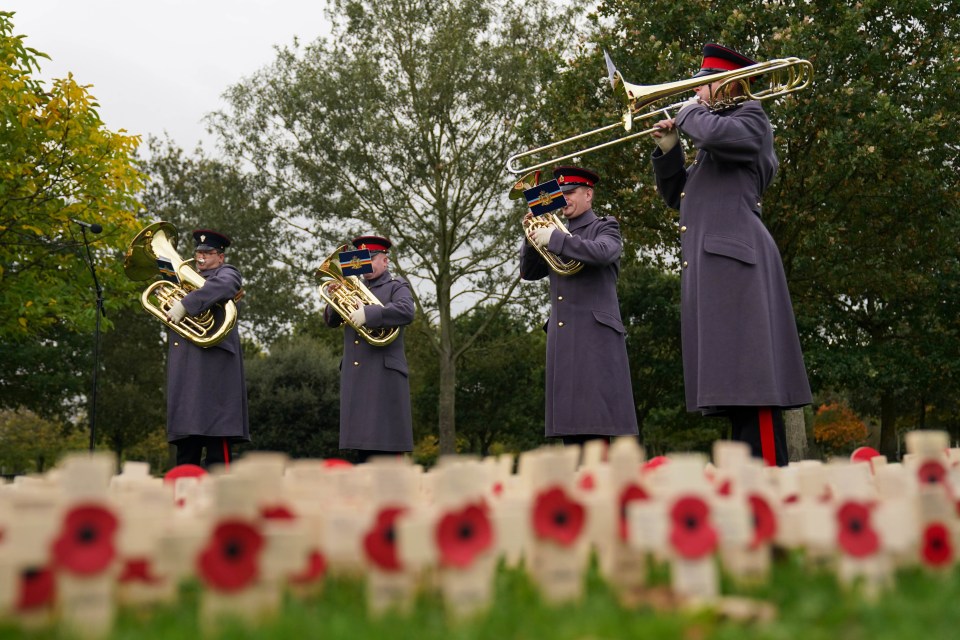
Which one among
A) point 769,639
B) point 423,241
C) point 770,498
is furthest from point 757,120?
point 423,241

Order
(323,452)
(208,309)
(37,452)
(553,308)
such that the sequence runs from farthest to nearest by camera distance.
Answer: (37,452), (323,452), (208,309), (553,308)

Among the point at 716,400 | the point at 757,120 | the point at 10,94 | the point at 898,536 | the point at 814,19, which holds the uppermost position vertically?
the point at 814,19

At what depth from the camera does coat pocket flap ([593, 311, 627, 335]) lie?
24.1ft

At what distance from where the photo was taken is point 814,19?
18016 millimetres

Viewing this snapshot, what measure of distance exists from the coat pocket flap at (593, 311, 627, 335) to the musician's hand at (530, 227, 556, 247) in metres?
0.75

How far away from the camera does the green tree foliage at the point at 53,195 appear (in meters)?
15.4

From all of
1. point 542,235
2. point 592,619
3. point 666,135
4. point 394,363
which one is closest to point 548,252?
point 542,235

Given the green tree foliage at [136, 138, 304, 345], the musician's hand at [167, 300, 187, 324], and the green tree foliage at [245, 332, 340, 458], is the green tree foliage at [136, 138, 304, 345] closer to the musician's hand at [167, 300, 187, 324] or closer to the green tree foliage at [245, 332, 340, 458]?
the green tree foliage at [245, 332, 340, 458]

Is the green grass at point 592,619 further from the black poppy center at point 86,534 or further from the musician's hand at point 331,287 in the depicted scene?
the musician's hand at point 331,287

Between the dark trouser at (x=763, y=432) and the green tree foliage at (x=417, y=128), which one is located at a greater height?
the green tree foliage at (x=417, y=128)

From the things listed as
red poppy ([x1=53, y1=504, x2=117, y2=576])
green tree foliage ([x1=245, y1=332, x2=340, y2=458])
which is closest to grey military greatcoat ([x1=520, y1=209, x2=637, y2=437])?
red poppy ([x1=53, y1=504, x2=117, y2=576])

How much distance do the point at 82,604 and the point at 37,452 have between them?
136ft

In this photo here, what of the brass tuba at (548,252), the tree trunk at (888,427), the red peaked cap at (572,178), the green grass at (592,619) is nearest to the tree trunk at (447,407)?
the tree trunk at (888,427)

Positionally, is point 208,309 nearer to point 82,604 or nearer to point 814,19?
point 82,604
